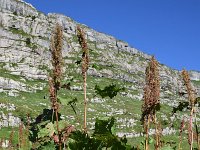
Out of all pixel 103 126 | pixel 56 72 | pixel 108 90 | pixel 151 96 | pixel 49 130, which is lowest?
pixel 49 130

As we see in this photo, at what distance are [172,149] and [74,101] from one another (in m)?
2.29

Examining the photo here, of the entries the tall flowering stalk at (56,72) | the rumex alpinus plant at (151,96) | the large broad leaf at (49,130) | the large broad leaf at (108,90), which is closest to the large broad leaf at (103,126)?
the rumex alpinus plant at (151,96)

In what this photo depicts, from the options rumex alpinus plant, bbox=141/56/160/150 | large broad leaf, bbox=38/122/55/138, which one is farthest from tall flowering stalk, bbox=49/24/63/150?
large broad leaf, bbox=38/122/55/138

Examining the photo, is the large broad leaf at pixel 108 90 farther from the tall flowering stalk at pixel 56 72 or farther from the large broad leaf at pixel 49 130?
the tall flowering stalk at pixel 56 72

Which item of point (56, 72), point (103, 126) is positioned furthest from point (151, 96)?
point (56, 72)

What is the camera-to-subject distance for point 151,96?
5.91 meters

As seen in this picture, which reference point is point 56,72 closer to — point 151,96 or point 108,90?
point 151,96

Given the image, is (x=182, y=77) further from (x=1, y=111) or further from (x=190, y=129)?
(x=1, y=111)

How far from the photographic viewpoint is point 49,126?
22.7 ft

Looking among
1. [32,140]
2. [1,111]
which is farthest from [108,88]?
[1,111]

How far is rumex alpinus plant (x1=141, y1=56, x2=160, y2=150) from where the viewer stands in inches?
231

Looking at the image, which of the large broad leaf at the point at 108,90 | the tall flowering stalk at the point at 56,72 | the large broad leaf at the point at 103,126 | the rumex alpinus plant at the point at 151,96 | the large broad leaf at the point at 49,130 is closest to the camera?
the tall flowering stalk at the point at 56,72

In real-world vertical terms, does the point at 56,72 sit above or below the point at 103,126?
above

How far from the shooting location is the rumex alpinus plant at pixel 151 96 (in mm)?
5879
